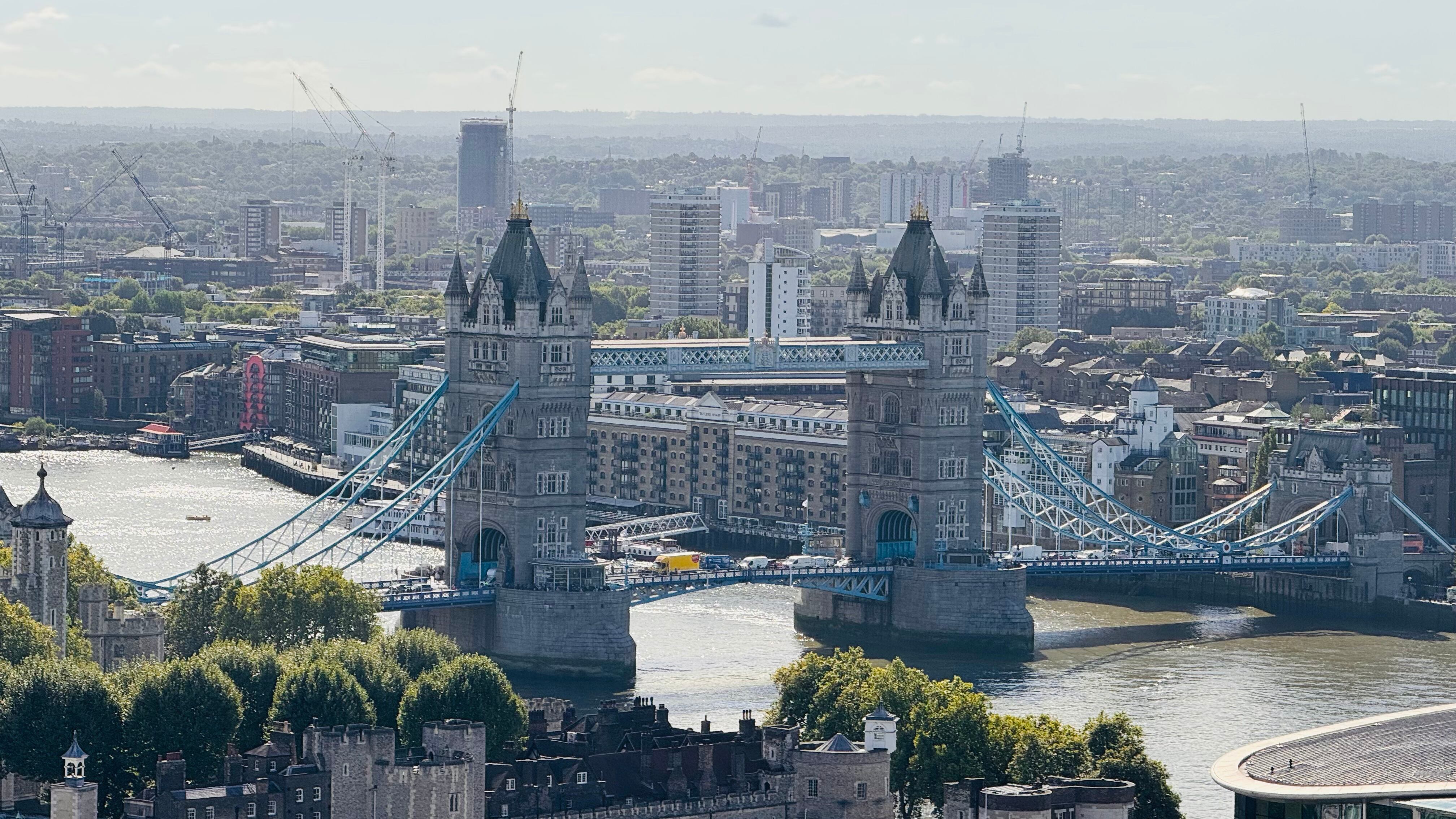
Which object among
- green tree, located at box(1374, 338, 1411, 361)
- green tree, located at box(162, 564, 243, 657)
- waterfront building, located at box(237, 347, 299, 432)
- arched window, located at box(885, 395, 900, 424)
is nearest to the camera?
green tree, located at box(162, 564, 243, 657)

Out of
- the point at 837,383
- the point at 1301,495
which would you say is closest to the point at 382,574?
the point at 1301,495

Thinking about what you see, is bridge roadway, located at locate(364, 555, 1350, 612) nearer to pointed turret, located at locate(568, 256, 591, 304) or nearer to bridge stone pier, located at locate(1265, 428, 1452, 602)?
bridge stone pier, located at locate(1265, 428, 1452, 602)

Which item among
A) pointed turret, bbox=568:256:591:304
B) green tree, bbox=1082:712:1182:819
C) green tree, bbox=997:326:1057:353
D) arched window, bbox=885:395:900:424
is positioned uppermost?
pointed turret, bbox=568:256:591:304

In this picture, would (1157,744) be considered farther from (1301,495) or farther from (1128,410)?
(1128,410)

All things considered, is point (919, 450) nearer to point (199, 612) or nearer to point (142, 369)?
point (199, 612)

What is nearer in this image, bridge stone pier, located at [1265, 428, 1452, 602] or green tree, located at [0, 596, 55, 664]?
green tree, located at [0, 596, 55, 664]

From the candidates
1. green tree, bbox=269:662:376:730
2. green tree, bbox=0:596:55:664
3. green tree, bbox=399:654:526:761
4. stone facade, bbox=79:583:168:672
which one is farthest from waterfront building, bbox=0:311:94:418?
green tree, bbox=269:662:376:730

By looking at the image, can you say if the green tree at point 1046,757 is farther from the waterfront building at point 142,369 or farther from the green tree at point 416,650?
the waterfront building at point 142,369

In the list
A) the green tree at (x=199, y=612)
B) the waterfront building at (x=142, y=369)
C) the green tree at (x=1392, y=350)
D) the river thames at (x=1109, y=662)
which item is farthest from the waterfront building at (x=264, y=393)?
the green tree at (x=199, y=612)

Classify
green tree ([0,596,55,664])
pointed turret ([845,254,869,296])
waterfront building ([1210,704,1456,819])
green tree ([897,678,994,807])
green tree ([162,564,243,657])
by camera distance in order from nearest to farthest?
waterfront building ([1210,704,1456,819]), green tree ([897,678,994,807]), green tree ([0,596,55,664]), green tree ([162,564,243,657]), pointed turret ([845,254,869,296])
